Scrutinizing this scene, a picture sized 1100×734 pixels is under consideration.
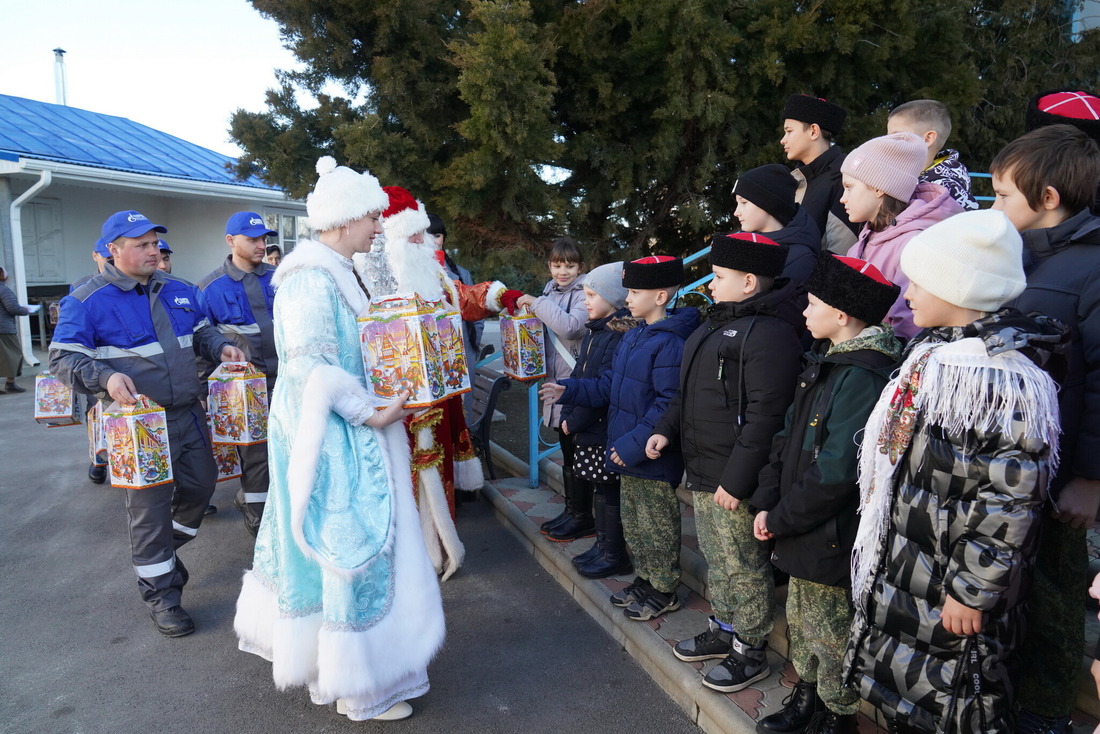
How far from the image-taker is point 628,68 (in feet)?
18.4

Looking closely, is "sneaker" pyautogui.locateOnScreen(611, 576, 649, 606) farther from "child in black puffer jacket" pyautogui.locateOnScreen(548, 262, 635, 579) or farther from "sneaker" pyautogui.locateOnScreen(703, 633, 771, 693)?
"sneaker" pyautogui.locateOnScreen(703, 633, 771, 693)

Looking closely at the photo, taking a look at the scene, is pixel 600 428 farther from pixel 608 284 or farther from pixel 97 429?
pixel 97 429

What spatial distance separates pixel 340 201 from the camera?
112 inches

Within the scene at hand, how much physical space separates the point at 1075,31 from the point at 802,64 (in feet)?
10.3

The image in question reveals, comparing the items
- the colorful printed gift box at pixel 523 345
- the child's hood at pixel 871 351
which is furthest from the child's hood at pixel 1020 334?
the colorful printed gift box at pixel 523 345

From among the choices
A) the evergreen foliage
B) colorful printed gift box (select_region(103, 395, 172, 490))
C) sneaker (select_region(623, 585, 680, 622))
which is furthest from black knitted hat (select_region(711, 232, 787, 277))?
colorful printed gift box (select_region(103, 395, 172, 490))

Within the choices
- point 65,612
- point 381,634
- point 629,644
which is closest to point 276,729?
point 381,634

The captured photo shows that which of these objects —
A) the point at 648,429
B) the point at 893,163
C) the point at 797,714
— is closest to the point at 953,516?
the point at 797,714

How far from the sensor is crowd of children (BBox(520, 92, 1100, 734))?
75.8 inches

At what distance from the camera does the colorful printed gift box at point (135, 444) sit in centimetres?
361

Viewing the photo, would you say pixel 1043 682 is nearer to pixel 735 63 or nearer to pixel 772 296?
pixel 772 296

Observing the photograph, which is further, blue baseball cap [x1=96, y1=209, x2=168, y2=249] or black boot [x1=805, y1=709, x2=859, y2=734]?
blue baseball cap [x1=96, y1=209, x2=168, y2=249]

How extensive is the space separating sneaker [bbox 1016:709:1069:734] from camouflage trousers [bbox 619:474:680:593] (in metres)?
1.53

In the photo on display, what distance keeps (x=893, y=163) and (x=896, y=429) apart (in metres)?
1.19
